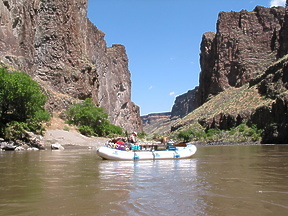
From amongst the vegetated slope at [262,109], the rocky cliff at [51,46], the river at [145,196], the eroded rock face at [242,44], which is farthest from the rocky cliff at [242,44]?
the river at [145,196]

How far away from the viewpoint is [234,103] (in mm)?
103125

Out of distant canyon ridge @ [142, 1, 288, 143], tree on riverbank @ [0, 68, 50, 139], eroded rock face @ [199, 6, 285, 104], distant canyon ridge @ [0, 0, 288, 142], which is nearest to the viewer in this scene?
tree on riverbank @ [0, 68, 50, 139]

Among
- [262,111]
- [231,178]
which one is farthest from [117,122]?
[231,178]

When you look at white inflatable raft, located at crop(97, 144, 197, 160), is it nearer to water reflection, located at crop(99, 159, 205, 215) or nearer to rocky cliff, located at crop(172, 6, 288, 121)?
water reflection, located at crop(99, 159, 205, 215)

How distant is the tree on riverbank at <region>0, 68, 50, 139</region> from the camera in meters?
28.8

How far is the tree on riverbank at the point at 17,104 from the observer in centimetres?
2878

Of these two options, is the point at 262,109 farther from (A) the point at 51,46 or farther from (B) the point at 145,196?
(B) the point at 145,196

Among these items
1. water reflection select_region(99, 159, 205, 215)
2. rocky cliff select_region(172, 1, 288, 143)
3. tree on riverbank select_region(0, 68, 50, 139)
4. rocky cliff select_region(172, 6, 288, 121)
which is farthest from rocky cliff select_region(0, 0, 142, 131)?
rocky cliff select_region(172, 6, 288, 121)

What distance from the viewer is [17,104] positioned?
30.4 m

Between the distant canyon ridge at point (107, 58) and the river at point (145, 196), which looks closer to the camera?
the river at point (145, 196)

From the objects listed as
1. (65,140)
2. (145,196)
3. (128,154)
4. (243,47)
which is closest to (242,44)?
(243,47)

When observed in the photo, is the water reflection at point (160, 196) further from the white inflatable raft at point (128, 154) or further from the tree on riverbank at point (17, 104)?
the tree on riverbank at point (17, 104)

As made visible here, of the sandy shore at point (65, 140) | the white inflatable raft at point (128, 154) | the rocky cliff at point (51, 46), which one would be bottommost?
the white inflatable raft at point (128, 154)

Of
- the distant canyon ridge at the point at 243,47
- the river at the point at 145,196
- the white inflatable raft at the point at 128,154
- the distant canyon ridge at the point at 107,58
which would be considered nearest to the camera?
the river at the point at 145,196
